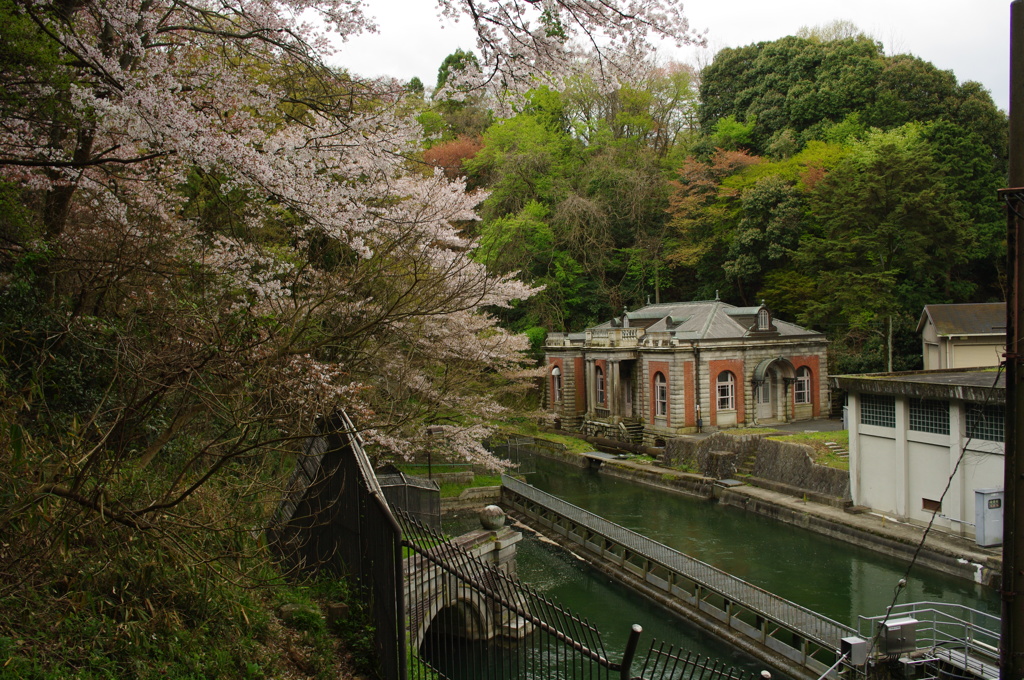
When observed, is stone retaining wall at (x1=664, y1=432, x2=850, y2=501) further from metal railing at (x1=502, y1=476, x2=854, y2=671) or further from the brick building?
metal railing at (x1=502, y1=476, x2=854, y2=671)

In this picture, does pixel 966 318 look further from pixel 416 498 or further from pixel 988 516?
pixel 416 498

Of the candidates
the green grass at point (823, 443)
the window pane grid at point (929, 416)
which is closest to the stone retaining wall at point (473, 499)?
the green grass at point (823, 443)

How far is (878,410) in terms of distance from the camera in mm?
19000

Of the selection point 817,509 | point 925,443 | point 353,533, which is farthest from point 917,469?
point 353,533

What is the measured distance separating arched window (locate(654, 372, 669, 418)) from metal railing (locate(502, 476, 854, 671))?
12.2m

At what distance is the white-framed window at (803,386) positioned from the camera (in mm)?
32844

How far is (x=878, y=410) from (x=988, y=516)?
4695mm

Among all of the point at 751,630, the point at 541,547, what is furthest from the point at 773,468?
the point at 751,630

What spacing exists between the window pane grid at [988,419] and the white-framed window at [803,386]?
662 inches

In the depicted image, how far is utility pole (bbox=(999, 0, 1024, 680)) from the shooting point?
237 inches

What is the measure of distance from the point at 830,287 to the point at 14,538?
1289 inches

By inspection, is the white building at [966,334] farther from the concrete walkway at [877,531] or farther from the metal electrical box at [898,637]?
the metal electrical box at [898,637]

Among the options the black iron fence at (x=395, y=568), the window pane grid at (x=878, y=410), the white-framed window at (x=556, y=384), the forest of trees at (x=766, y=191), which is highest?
the forest of trees at (x=766, y=191)

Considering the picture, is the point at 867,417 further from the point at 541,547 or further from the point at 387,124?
the point at 387,124
